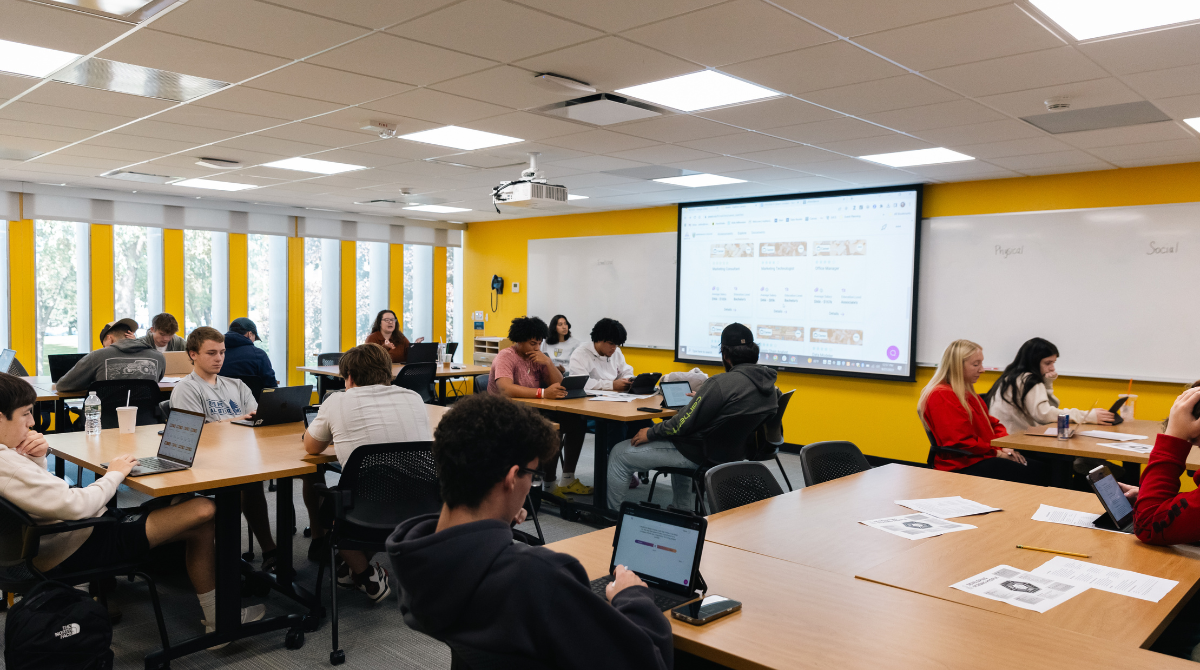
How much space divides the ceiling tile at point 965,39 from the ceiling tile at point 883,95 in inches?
11.9

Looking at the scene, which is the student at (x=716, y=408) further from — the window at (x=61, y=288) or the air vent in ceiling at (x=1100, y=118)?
the window at (x=61, y=288)

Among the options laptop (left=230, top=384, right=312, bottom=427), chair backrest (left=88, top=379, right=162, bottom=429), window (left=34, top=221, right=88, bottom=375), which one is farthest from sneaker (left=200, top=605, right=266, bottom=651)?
window (left=34, top=221, right=88, bottom=375)

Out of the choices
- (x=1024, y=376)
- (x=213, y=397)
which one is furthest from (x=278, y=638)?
(x=1024, y=376)

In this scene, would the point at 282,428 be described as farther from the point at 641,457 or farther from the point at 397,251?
the point at 397,251

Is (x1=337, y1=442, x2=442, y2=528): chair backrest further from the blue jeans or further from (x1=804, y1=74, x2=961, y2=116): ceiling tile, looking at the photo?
(x1=804, y1=74, x2=961, y2=116): ceiling tile

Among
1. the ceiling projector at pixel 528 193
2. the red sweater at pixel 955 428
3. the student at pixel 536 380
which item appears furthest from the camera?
the student at pixel 536 380

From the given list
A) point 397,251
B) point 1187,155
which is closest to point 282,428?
point 1187,155

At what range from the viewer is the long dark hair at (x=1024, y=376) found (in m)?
4.91

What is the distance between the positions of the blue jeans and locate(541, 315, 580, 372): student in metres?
2.19

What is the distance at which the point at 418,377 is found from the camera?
7.11 m

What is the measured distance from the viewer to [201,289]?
9070mm

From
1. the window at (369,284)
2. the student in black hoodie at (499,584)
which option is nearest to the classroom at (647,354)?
the student in black hoodie at (499,584)

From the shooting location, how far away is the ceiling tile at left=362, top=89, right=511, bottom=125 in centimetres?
408

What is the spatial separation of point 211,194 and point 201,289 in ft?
4.40
